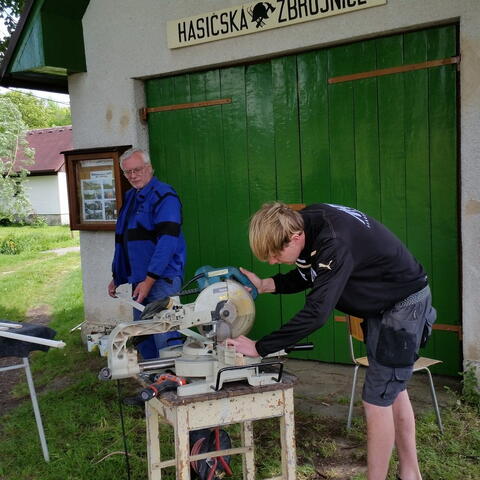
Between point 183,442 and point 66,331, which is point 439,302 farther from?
point 66,331

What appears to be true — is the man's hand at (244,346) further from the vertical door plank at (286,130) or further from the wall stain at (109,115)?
the wall stain at (109,115)

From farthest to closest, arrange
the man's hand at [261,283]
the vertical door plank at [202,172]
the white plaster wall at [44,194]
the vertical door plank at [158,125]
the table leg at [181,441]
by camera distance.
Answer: the white plaster wall at [44,194], the vertical door plank at [158,125], the vertical door plank at [202,172], the man's hand at [261,283], the table leg at [181,441]

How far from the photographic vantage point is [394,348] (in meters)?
2.69

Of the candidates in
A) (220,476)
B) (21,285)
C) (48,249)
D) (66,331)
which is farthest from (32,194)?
(220,476)

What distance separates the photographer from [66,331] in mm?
6867

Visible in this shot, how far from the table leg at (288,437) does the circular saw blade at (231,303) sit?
0.34 metres

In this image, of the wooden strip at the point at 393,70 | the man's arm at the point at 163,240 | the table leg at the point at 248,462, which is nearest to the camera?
the table leg at the point at 248,462

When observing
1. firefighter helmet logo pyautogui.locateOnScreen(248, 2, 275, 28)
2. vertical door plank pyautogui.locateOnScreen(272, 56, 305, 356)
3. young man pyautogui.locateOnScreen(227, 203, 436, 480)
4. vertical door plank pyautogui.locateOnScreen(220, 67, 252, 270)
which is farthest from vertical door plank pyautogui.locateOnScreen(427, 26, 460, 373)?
young man pyautogui.locateOnScreen(227, 203, 436, 480)

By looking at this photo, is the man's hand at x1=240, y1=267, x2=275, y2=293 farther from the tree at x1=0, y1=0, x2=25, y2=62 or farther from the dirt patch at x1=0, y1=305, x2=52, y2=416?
the tree at x1=0, y1=0, x2=25, y2=62

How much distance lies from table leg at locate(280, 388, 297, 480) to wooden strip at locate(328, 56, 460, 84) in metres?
2.90

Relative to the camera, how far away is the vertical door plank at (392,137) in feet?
14.9

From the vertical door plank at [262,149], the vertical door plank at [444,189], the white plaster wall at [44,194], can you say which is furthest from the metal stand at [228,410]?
the white plaster wall at [44,194]

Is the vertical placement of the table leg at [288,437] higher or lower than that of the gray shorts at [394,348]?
lower

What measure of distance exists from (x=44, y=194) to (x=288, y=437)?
2762 centimetres
